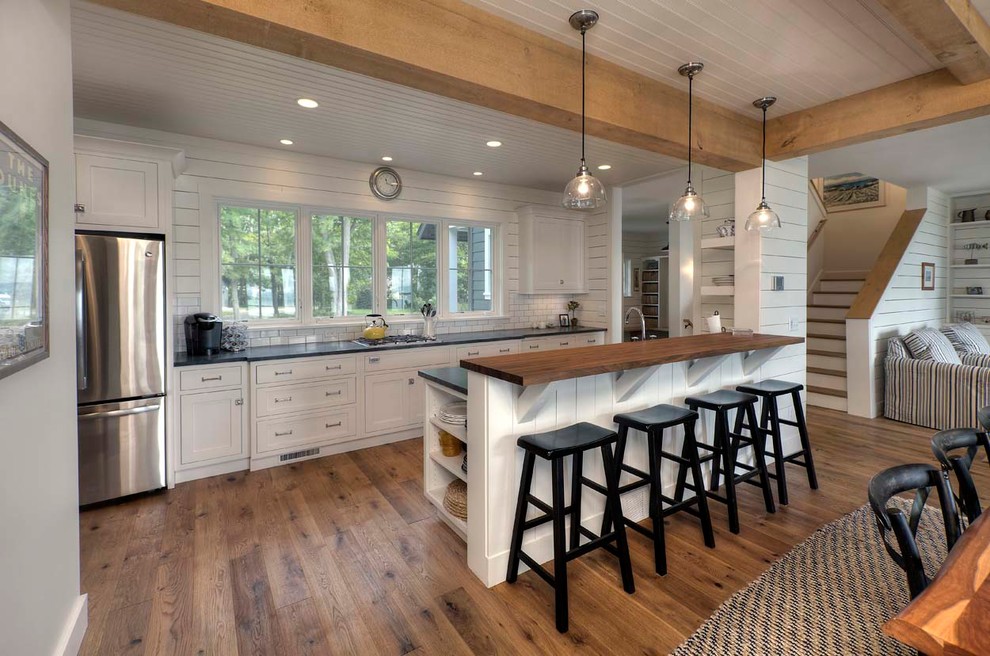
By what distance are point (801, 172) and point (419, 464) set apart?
13.0 feet

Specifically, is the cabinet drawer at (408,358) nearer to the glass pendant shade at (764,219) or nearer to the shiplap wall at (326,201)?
the shiplap wall at (326,201)

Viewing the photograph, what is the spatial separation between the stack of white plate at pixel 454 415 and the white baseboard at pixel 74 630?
167cm

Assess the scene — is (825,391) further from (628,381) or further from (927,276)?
(628,381)

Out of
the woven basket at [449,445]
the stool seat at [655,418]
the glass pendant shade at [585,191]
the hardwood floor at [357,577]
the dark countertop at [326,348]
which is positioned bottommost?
the hardwood floor at [357,577]

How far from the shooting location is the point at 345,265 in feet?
15.1

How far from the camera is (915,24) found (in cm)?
205

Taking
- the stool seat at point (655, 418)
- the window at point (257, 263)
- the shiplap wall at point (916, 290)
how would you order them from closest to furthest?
the stool seat at point (655, 418) → the window at point (257, 263) → the shiplap wall at point (916, 290)

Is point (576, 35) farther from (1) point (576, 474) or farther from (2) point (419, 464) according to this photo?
(2) point (419, 464)

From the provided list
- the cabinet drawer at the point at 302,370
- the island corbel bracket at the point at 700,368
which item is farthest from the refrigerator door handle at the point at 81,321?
the island corbel bracket at the point at 700,368

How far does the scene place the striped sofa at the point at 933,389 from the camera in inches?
169

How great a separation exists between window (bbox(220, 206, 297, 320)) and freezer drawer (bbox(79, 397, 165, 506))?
1.14 metres

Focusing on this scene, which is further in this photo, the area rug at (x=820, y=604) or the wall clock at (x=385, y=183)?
the wall clock at (x=385, y=183)

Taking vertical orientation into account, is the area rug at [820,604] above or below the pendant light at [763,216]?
below

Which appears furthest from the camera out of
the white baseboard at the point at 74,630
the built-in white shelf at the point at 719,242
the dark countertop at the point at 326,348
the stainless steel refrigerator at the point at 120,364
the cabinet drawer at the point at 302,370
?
the built-in white shelf at the point at 719,242
